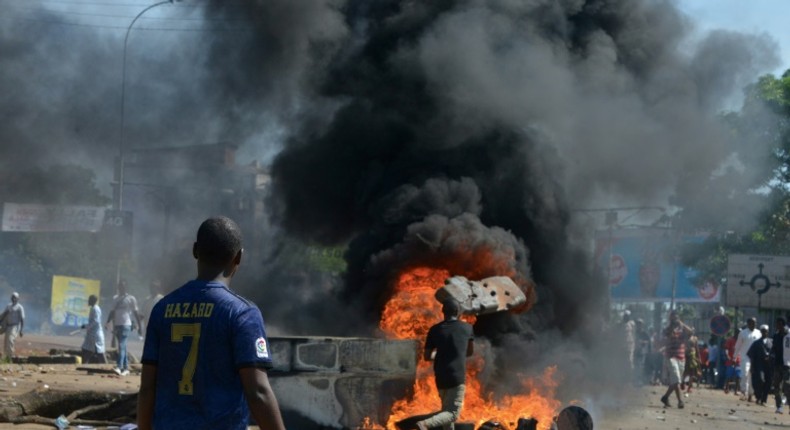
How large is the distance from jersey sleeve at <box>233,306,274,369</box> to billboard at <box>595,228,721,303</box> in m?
41.4

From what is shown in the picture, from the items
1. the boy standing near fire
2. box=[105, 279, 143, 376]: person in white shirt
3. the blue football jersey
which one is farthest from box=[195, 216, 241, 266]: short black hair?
box=[105, 279, 143, 376]: person in white shirt

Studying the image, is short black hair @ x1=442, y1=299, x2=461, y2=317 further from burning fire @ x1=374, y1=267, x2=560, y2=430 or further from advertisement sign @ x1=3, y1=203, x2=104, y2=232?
advertisement sign @ x1=3, y1=203, x2=104, y2=232

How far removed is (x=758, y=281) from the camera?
973 inches

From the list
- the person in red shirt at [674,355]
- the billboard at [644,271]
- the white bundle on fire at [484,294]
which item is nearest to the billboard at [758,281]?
the person in red shirt at [674,355]

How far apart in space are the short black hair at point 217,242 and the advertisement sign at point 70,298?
108 feet

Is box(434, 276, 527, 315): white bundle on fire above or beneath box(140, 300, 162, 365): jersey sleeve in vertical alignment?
above

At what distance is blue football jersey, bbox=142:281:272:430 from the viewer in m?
3.99

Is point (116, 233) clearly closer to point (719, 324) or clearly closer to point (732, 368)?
point (719, 324)

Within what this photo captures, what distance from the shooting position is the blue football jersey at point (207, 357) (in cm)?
399

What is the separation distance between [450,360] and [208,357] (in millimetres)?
6784

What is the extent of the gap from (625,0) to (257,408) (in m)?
16.7

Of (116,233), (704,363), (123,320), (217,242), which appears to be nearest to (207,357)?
(217,242)

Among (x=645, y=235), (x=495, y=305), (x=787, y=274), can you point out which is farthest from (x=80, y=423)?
(x=645, y=235)

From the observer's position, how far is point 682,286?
46.9m
